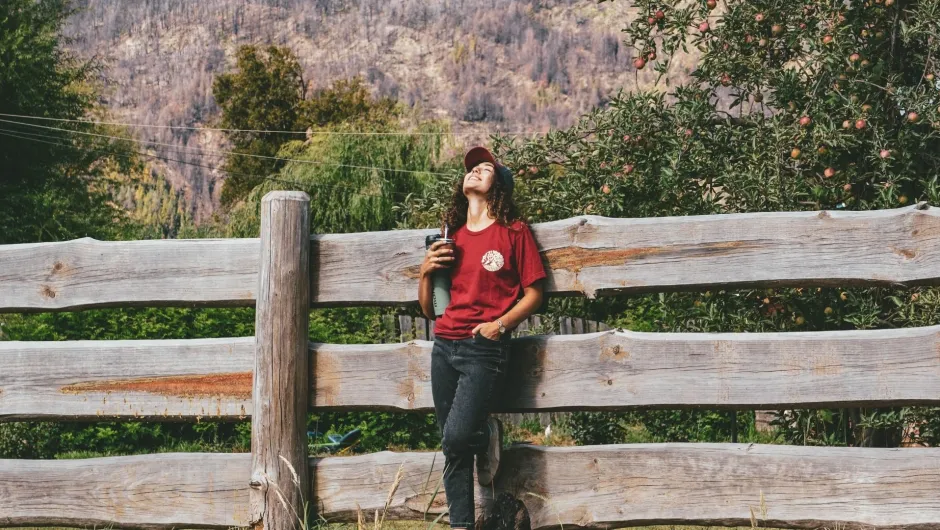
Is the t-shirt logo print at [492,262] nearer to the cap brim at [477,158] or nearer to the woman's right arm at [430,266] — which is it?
the woman's right arm at [430,266]

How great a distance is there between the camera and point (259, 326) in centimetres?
398

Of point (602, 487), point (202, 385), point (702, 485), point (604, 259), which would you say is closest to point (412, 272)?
point (604, 259)

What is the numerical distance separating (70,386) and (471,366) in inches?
74.4

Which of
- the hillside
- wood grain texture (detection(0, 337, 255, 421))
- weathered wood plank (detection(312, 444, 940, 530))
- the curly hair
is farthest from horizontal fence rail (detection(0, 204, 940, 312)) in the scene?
the hillside

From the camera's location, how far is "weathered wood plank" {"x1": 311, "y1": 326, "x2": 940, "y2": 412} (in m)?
3.69

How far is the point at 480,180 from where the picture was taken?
388 centimetres

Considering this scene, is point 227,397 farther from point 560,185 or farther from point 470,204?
point 560,185

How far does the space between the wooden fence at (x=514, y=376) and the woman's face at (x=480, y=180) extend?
0.96 feet

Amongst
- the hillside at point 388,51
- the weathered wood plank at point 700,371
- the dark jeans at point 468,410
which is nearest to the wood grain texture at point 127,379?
the weathered wood plank at point 700,371

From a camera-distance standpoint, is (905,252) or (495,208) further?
(495,208)

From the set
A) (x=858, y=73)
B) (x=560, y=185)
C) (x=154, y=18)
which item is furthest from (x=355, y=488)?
(x=154, y=18)

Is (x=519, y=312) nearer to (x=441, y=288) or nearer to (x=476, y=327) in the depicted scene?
(x=476, y=327)

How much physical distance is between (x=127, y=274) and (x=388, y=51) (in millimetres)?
150366

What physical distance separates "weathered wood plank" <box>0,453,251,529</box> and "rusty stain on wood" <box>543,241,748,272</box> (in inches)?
63.0
